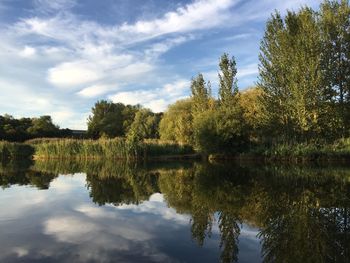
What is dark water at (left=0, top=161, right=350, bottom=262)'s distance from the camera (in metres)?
4.73

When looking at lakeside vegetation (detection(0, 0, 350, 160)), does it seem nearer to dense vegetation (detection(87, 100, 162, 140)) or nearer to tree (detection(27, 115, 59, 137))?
tree (detection(27, 115, 59, 137))

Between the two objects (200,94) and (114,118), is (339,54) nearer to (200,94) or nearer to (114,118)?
(200,94)

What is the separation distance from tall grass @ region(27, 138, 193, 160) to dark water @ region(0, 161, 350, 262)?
19.8 metres

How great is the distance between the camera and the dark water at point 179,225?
15.5 feet

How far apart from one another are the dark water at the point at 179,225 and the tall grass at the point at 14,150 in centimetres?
2649

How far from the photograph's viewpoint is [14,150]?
35.0 meters

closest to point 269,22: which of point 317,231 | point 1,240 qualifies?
point 317,231

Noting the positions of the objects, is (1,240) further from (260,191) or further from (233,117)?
(233,117)

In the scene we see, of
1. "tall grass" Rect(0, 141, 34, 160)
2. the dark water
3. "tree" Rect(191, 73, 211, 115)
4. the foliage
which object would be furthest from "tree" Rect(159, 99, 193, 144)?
the dark water

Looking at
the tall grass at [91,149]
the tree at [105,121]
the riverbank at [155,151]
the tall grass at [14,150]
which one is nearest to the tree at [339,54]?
the riverbank at [155,151]

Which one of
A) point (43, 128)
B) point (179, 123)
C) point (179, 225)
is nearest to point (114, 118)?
point (43, 128)

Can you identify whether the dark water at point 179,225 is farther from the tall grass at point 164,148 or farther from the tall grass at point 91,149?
the tall grass at point 164,148

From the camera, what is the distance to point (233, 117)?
30422 millimetres

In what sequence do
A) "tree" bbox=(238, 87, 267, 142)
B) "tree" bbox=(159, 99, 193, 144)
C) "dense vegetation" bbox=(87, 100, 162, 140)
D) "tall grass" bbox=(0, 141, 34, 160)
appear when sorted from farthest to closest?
1. "dense vegetation" bbox=(87, 100, 162, 140)
2. "tree" bbox=(159, 99, 193, 144)
3. "tall grass" bbox=(0, 141, 34, 160)
4. "tree" bbox=(238, 87, 267, 142)
